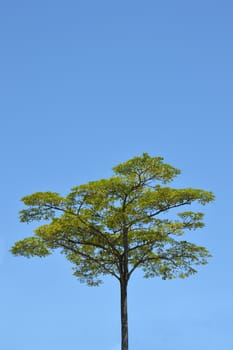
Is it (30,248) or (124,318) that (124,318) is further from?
(30,248)

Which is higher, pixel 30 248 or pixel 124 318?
pixel 30 248

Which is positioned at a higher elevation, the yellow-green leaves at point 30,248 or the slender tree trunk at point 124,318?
the yellow-green leaves at point 30,248

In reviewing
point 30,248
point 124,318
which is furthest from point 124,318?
point 30,248

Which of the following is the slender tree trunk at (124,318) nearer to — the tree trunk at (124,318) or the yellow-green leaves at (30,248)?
the tree trunk at (124,318)

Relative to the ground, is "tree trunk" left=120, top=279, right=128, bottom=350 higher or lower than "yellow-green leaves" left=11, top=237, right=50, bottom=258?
lower

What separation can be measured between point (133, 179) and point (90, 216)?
2.73 metres

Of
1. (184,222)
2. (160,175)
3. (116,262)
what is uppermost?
(160,175)

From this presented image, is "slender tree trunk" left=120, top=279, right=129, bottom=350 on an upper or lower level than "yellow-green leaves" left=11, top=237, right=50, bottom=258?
lower

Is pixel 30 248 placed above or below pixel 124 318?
above

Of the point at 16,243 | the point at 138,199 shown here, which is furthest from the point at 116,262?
the point at 16,243

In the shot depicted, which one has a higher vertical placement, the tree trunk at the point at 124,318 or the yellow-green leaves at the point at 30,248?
the yellow-green leaves at the point at 30,248

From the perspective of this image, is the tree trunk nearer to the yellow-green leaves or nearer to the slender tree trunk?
the slender tree trunk

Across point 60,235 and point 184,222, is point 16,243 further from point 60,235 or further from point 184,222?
point 184,222

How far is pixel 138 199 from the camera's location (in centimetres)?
2580
